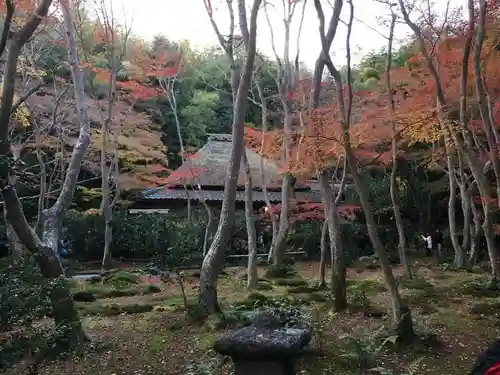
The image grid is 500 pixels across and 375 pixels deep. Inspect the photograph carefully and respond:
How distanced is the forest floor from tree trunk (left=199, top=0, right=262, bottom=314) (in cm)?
46

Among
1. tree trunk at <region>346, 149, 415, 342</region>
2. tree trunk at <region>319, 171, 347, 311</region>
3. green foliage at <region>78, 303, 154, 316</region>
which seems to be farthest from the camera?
green foliage at <region>78, 303, 154, 316</region>

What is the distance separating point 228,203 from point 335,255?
66.5 inches

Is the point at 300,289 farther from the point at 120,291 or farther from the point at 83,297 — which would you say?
the point at 83,297

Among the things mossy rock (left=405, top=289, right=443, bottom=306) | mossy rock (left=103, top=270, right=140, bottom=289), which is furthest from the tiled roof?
mossy rock (left=405, top=289, right=443, bottom=306)

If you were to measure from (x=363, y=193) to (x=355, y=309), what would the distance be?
2263 mm

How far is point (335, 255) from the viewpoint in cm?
715

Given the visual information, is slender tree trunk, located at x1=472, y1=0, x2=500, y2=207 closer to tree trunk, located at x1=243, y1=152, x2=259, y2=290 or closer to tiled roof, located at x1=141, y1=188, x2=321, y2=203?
tree trunk, located at x1=243, y1=152, x2=259, y2=290

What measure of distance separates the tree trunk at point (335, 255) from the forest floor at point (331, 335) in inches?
9.3

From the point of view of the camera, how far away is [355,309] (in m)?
7.37

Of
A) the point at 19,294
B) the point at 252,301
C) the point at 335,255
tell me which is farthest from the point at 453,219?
the point at 19,294

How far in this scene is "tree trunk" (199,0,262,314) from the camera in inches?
274

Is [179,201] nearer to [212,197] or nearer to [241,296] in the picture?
[212,197]

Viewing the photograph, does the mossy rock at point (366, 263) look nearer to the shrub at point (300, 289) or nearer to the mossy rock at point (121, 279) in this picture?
the shrub at point (300, 289)

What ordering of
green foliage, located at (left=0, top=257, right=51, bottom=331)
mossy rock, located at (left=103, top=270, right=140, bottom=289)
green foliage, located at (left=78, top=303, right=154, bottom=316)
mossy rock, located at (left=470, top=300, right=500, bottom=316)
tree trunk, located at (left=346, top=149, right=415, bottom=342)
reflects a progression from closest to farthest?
green foliage, located at (left=0, top=257, right=51, bottom=331)
tree trunk, located at (left=346, top=149, right=415, bottom=342)
mossy rock, located at (left=470, top=300, right=500, bottom=316)
green foliage, located at (left=78, top=303, right=154, bottom=316)
mossy rock, located at (left=103, top=270, right=140, bottom=289)
